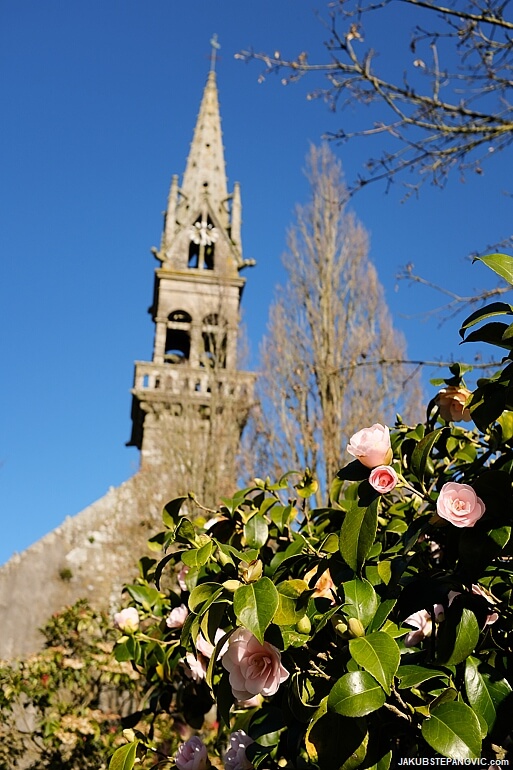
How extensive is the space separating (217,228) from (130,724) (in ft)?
46.1

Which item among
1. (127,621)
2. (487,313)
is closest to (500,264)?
(487,313)

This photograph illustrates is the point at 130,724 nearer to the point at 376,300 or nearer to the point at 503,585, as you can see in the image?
the point at 503,585

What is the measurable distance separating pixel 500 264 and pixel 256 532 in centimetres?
87

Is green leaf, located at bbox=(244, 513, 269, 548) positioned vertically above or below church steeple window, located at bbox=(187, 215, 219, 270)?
below

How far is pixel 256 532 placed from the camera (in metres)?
1.70

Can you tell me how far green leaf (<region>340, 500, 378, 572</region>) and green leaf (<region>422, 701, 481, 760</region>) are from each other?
26 cm

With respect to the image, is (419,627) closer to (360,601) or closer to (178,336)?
(360,601)

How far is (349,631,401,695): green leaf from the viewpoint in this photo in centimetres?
97

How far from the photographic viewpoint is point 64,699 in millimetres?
5887

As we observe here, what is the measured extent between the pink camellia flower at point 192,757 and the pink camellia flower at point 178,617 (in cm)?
29

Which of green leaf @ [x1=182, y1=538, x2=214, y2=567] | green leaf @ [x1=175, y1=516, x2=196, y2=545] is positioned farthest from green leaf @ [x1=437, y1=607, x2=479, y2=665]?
green leaf @ [x1=175, y1=516, x2=196, y2=545]

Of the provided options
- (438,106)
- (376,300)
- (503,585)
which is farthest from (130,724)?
(376,300)

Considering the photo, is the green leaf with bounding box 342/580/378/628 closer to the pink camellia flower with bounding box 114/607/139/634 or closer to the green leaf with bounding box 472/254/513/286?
the green leaf with bounding box 472/254/513/286

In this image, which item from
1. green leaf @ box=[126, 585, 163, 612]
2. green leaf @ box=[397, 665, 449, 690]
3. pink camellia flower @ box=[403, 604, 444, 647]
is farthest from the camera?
→ green leaf @ box=[126, 585, 163, 612]
